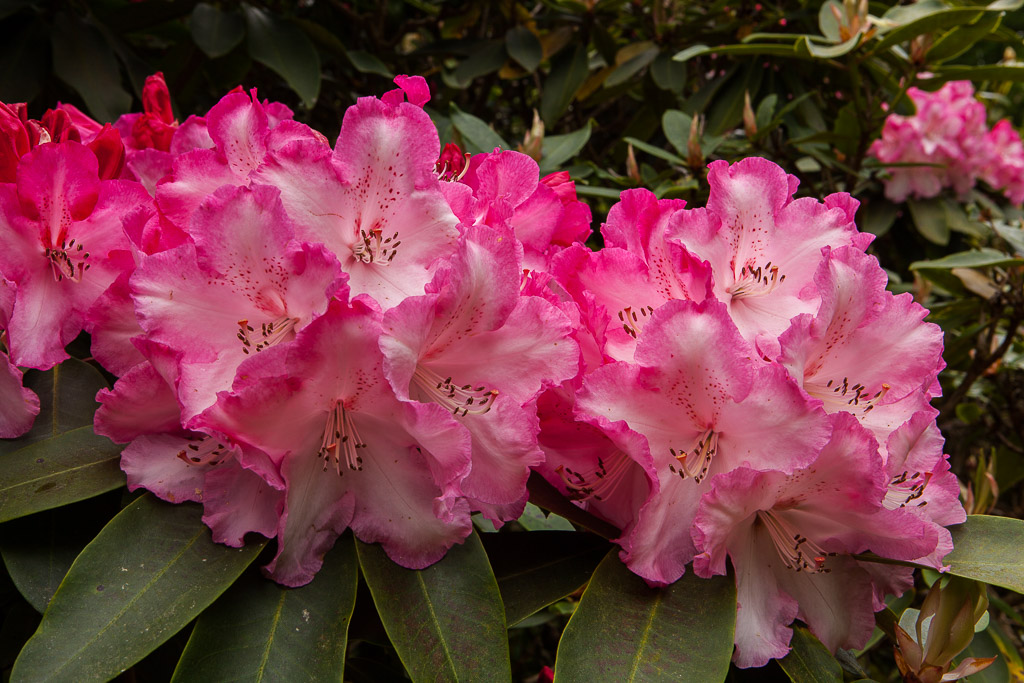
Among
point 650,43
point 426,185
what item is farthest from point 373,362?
point 650,43

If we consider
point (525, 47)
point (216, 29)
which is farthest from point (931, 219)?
point (216, 29)

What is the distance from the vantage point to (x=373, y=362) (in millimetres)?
601

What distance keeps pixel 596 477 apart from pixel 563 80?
4.87 feet

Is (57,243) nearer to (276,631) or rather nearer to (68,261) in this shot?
(68,261)

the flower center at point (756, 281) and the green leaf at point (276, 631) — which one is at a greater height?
the flower center at point (756, 281)

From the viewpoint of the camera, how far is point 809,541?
2.32 feet

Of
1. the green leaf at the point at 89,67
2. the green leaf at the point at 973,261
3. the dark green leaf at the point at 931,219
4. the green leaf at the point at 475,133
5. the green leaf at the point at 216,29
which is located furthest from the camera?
the dark green leaf at the point at 931,219

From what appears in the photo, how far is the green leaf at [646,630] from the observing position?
596mm

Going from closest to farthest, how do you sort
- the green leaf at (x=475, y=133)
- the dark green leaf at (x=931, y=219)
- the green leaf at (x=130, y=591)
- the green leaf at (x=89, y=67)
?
the green leaf at (x=130, y=591) < the green leaf at (x=475, y=133) < the green leaf at (x=89, y=67) < the dark green leaf at (x=931, y=219)

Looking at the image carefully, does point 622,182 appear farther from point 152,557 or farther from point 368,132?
point 152,557

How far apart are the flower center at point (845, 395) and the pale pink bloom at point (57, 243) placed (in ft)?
2.24

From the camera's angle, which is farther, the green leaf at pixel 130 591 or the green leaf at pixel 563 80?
the green leaf at pixel 563 80

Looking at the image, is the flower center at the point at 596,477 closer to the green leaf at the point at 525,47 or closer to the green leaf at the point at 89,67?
the green leaf at the point at 89,67

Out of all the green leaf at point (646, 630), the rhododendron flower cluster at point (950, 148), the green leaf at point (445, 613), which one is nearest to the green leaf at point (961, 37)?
the rhododendron flower cluster at point (950, 148)
